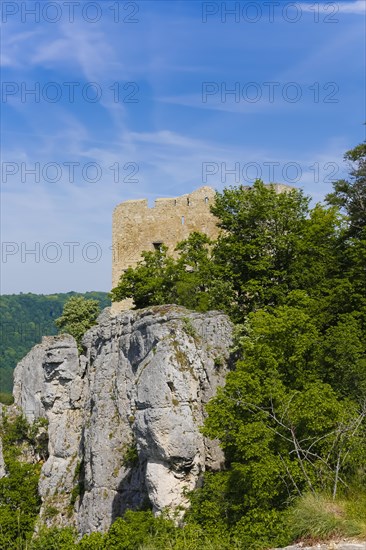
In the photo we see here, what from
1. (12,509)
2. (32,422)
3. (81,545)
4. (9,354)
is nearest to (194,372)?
(81,545)

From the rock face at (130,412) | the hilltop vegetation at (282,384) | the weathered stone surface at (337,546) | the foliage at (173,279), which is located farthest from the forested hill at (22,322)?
the weathered stone surface at (337,546)

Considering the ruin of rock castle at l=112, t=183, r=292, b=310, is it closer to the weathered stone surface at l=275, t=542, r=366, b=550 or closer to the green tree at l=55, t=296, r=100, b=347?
the green tree at l=55, t=296, r=100, b=347

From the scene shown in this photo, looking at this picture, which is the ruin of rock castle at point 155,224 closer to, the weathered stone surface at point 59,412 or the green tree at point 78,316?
the green tree at point 78,316

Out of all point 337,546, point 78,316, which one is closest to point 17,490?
point 78,316

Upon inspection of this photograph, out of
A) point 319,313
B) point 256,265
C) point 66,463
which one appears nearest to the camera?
point 319,313

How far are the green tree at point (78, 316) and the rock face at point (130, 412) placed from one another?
5941 mm

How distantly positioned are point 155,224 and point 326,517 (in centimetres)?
2422

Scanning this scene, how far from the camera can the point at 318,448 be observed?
60.7ft

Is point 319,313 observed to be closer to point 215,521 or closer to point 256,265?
point 256,265

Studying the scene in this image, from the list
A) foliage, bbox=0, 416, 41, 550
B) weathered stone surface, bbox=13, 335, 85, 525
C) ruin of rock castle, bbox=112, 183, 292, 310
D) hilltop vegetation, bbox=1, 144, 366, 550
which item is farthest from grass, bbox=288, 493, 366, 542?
ruin of rock castle, bbox=112, 183, 292, 310

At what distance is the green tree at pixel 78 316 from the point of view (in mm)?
38906

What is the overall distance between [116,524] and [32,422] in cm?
1563

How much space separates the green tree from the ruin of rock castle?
3.45m

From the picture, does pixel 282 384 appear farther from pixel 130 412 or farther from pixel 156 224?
pixel 156 224
